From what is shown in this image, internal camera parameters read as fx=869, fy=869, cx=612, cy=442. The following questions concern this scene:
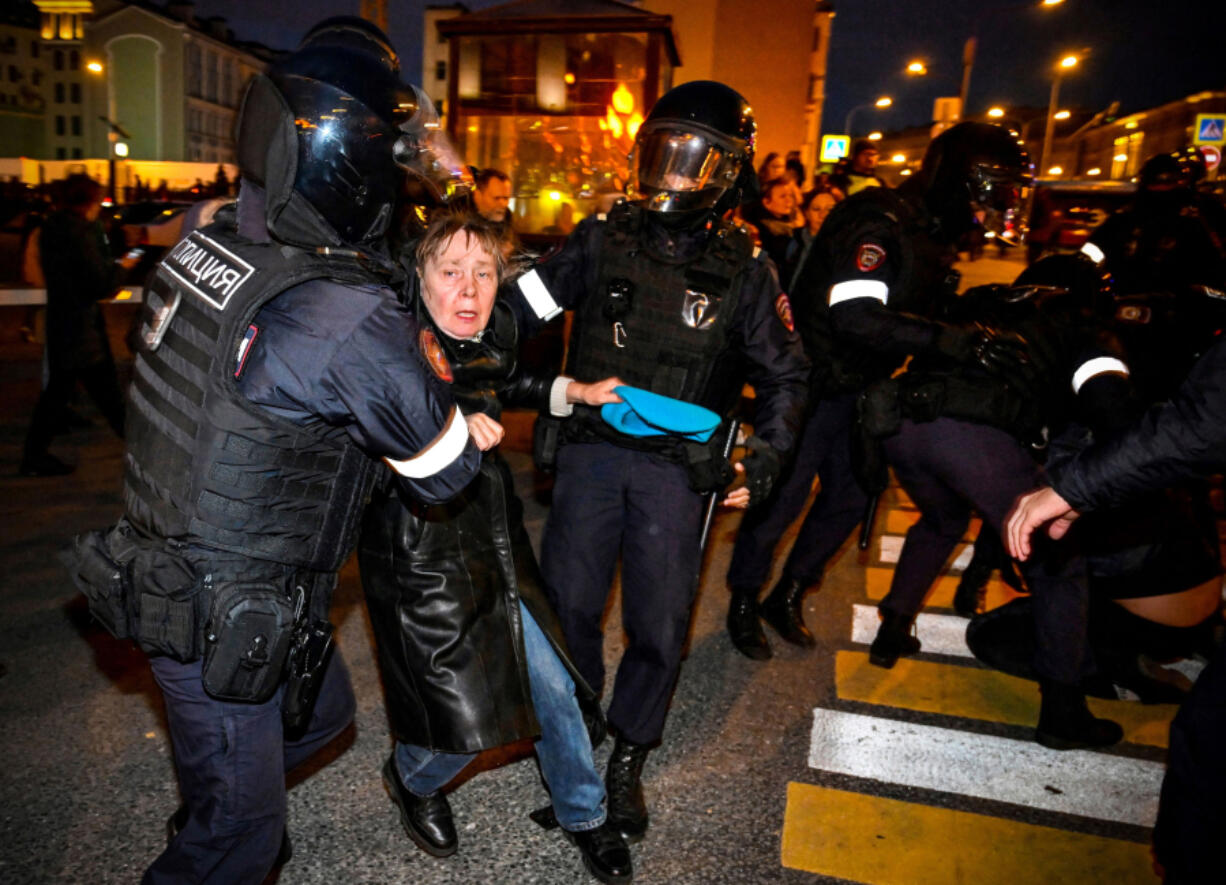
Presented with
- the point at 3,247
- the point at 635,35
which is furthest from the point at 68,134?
the point at 635,35

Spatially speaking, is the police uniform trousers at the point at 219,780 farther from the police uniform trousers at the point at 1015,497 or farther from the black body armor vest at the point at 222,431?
the police uniform trousers at the point at 1015,497

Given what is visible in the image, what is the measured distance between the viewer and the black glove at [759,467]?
279 cm

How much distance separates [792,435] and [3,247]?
2737 centimetres

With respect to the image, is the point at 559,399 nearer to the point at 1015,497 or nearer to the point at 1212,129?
the point at 1015,497

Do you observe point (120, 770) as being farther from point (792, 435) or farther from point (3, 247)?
point (3, 247)

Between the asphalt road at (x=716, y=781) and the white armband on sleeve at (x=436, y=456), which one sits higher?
the white armband on sleeve at (x=436, y=456)

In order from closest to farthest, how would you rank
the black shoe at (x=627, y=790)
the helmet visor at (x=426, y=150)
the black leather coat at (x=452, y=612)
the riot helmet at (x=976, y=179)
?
the helmet visor at (x=426, y=150) < the black leather coat at (x=452, y=612) < the black shoe at (x=627, y=790) < the riot helmet at (x=976, y=179)

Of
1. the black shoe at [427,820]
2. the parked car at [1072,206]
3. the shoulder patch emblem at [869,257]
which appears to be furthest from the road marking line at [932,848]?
the parked car at [1072,206]

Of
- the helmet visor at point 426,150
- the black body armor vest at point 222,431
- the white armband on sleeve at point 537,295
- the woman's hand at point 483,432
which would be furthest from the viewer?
the white armband on sleeve at point 537,295

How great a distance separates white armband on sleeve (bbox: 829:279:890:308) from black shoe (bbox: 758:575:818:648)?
60.6 inches

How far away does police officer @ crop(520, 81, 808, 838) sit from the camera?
9.22 ft

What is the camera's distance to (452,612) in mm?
2230

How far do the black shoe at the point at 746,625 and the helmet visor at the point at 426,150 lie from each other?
103 inches

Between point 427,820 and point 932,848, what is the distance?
1.63 m
